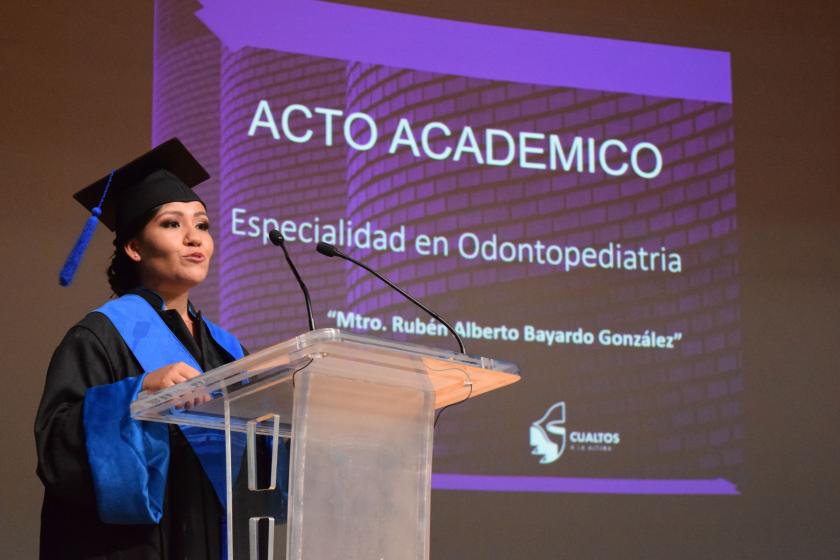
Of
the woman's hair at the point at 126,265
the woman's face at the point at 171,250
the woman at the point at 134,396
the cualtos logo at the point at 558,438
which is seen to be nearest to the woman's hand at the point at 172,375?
the woman at the point at 134,396

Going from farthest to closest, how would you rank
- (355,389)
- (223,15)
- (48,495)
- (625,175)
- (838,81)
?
(838,81) < (625,175) < (223,15) < (48,495) < (355,389)

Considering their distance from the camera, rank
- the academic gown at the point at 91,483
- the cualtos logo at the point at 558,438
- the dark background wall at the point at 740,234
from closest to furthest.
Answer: the academic gown at the point at 91,483
the dark background wall at the point at 740,234
the cualtos logo at the point at 558,438

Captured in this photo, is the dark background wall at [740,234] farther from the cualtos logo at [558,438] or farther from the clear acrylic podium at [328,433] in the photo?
the clear acrylic podium at [328,433]

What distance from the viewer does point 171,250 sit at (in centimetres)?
250

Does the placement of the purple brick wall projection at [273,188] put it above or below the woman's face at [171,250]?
above

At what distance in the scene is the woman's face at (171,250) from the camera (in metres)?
2.50

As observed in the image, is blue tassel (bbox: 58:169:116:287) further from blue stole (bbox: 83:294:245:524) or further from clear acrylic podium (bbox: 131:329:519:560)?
clear acrylic podium (bbox: 131:329:519:560)

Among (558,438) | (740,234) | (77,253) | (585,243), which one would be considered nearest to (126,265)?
(77,253)

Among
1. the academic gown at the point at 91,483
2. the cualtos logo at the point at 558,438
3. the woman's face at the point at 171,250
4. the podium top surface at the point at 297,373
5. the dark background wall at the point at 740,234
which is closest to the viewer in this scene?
the podium top surface at the point at 297,373

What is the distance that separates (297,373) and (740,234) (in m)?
3.40

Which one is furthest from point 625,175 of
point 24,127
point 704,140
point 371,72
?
point 24,127

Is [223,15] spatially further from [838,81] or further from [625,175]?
[838,81]

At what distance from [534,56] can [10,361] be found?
7.67 ft

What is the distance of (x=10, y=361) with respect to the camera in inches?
153
